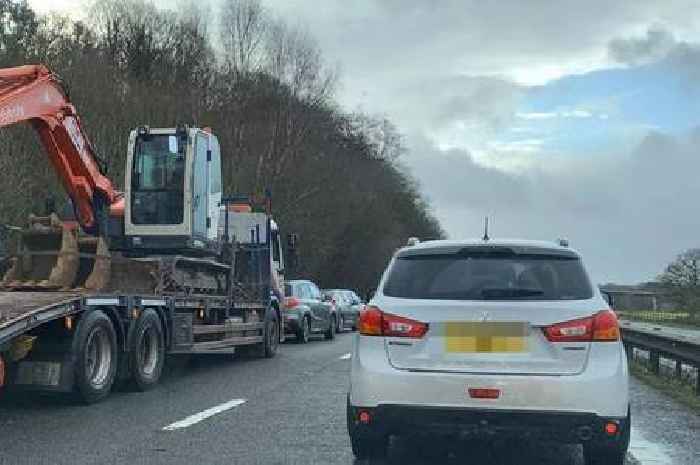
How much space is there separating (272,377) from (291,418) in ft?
14.0

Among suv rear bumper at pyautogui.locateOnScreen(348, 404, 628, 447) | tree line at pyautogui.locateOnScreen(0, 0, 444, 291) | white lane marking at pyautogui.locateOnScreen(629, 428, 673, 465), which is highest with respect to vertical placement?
tree line at pyautogui.locateOnScreen(0, 0, 444, 291)

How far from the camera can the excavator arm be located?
11724 mm

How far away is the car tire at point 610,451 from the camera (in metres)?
6.04

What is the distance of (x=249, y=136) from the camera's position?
47.5 metres

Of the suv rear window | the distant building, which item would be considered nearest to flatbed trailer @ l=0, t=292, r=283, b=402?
the suv rear window

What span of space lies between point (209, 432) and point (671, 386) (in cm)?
764

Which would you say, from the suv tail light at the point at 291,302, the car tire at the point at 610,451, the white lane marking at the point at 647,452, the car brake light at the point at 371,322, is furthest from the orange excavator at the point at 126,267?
the white lane marking at the point at 647,452

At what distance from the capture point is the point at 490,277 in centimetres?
629

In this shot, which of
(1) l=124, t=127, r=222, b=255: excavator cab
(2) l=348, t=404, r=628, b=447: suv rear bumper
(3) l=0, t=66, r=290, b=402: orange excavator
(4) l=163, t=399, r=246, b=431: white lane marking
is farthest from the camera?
(1) l=124, t=127, r=222, b=255: excavator cab

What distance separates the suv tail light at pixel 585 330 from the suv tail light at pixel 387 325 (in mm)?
839

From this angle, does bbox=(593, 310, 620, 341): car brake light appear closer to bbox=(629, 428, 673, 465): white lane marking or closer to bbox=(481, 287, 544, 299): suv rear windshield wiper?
bbox=(481, 287, 544, 299): suv rear windshield wiper

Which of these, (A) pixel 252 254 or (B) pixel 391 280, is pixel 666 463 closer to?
(B) pixel 391 280

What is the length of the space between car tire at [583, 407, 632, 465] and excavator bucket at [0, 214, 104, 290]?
282 inches

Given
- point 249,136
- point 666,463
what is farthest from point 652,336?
point 249,136
